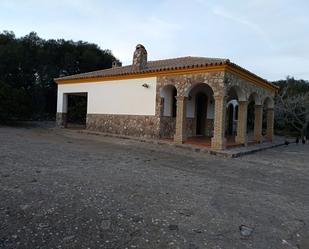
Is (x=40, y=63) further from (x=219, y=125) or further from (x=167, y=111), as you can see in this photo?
(x=219, y=125)

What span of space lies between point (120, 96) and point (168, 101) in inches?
101

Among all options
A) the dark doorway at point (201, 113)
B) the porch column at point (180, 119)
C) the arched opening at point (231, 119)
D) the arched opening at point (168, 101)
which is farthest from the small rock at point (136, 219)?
the arched opening at point (231, 119)

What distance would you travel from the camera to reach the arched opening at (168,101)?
510 inches

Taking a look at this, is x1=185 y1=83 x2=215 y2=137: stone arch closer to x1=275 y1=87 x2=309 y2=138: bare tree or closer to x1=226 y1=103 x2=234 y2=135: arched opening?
x1=226 y1=103 x2=234 y2=135: arched opening

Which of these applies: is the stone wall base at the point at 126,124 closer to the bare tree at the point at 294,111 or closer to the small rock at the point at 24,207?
the small rock at the point at 24,207

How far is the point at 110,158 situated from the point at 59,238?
494cm

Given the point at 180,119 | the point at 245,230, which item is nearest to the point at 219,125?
the point at 180,119

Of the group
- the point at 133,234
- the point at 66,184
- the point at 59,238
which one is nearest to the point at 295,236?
the point at 133,234

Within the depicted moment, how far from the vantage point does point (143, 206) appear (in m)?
4.00

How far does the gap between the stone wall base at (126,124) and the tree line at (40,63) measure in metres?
7.16

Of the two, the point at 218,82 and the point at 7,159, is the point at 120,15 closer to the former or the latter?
the point at 218,82

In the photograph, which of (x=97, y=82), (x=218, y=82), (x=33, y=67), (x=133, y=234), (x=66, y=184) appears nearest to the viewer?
(x=133, y=234)

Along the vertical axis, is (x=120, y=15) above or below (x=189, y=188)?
above

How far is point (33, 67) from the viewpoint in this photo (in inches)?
944
